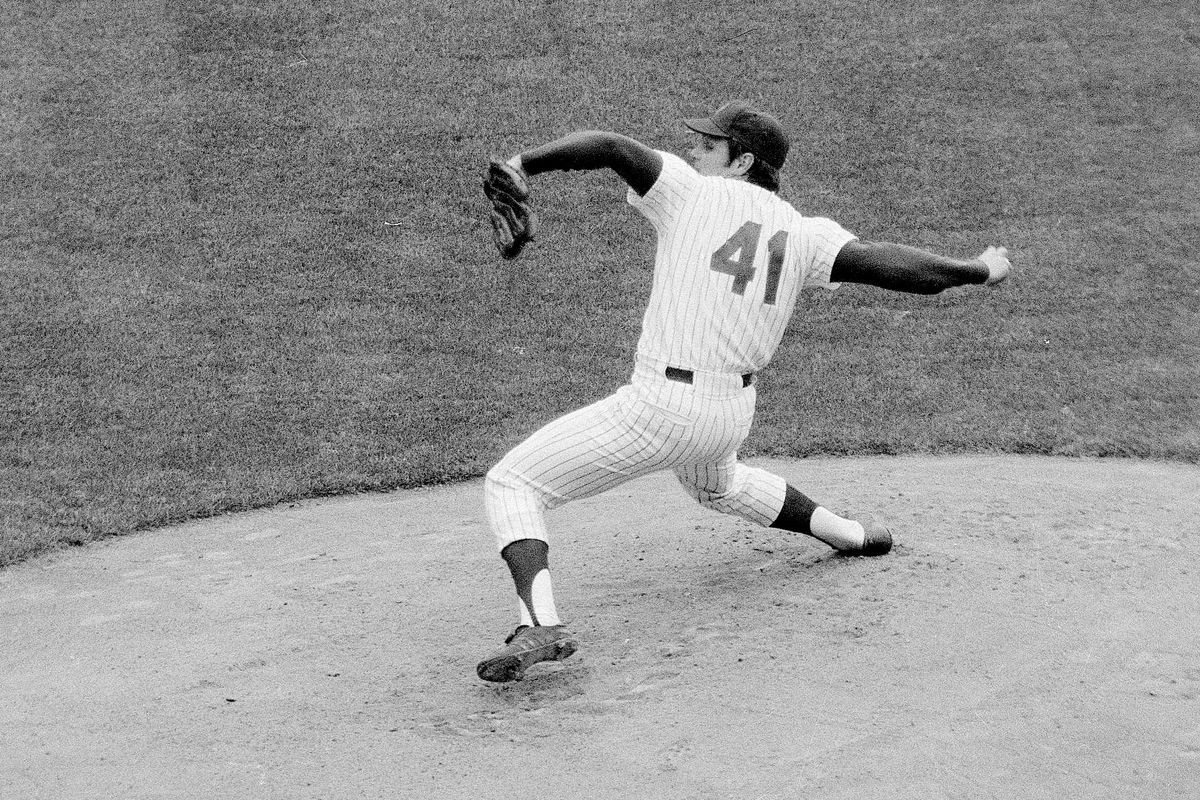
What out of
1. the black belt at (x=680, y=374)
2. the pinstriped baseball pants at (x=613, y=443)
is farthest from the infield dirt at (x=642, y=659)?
the black belt at (x=680, y=374)

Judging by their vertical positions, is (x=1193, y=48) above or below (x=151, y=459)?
above

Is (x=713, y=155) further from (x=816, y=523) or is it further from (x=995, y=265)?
(x=816, y=523)

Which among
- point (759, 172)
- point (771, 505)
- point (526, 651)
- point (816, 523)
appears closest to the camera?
point (526, 651)

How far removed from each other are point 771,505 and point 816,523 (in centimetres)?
Result: 22

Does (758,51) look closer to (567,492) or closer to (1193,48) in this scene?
(1193,48)

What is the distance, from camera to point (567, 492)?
4.15m

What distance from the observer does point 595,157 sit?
3816 mm

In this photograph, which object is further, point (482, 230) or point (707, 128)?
point (482, 230)

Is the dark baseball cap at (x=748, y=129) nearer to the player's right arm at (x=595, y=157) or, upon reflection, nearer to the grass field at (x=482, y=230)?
the player's right arm at (x=595, y=157)

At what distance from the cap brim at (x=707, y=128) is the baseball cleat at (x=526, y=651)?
1.67 meters

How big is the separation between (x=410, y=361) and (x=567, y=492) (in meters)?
3.98

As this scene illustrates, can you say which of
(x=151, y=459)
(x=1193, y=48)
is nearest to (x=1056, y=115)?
(x=1193, y=48)

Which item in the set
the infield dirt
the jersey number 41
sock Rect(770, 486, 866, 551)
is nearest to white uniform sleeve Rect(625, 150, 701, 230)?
the jersey number 41

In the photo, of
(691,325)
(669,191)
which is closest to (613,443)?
(691,325)
